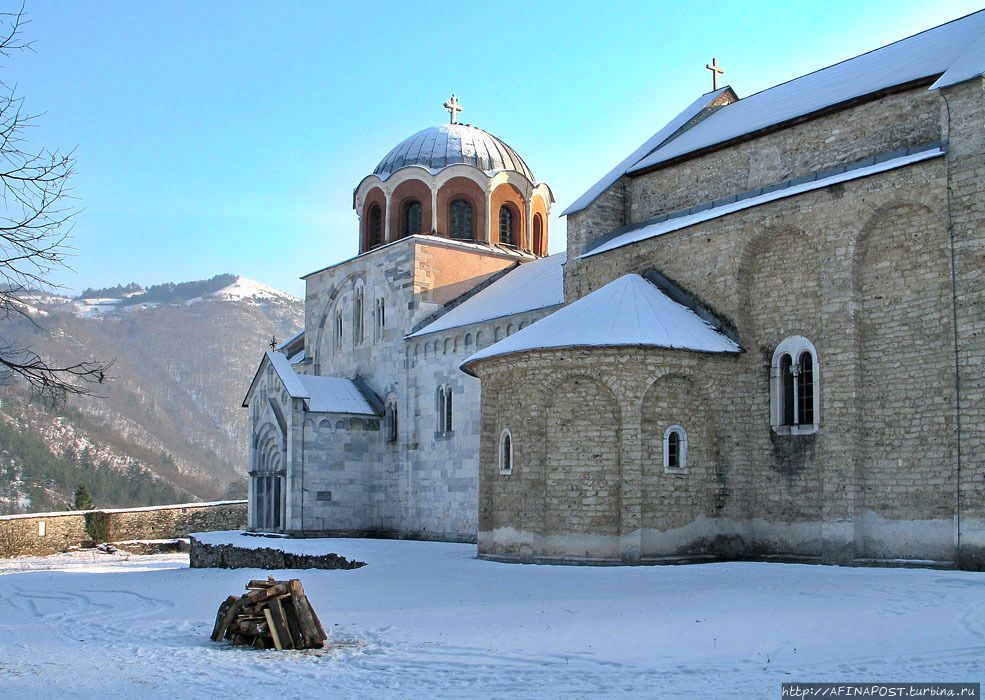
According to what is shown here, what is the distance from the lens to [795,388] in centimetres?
1833

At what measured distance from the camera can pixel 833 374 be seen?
1747 centimetres

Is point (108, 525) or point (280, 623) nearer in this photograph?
point (280, 623)

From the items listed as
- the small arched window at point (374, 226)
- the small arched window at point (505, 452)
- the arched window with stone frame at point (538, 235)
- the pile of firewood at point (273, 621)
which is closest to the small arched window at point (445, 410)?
the small arched window at point (374, 226)

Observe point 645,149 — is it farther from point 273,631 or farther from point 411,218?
point 273,631

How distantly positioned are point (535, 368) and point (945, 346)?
7.06m

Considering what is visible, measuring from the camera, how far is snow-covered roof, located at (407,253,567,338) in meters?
26.1

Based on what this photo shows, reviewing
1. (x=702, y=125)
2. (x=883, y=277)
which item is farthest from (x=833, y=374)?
(x=702, y=125)

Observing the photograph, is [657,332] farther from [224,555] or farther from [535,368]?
[224,555]

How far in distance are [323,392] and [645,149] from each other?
1193 centimetres

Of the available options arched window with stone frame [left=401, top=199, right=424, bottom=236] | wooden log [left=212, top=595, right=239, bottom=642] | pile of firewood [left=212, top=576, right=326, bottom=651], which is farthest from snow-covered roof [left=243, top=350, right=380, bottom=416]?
pile of firewood [left=212, top=576, right=326, bottom=651]

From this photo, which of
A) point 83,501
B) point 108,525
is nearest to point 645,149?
point 108,525

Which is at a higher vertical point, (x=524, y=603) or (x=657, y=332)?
(x=657, y=332)

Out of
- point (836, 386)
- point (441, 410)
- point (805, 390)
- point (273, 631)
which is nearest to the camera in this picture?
point (273, 631)

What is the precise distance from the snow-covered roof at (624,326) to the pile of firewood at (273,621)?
Answer: 8961 millimetres
